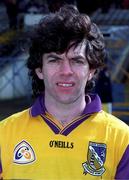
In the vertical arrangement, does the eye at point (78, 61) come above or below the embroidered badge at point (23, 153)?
above

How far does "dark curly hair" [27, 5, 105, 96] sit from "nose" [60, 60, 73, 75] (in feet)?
0.17

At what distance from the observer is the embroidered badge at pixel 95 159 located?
7.97ft

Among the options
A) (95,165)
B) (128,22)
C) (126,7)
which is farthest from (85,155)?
(126,7)

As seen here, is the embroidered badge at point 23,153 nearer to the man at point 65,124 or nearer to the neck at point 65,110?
the man at point 65,124

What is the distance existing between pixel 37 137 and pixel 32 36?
468 millimetres

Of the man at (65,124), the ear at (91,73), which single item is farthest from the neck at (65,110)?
the ear at (91,73)

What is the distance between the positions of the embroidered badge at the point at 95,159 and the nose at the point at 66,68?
0.30m

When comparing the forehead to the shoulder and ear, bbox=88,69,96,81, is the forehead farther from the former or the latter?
the shoulder

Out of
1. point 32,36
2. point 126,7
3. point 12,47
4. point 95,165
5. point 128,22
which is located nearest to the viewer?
point 95,165

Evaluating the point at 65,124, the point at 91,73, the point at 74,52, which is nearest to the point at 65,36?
the point at 74,52

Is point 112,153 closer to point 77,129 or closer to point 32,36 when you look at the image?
point 77,129

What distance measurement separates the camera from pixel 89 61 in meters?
2.57

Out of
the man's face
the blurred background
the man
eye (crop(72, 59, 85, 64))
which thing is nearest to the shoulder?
the man

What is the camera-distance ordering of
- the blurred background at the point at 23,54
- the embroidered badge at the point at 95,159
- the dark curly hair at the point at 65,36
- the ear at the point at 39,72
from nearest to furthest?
1. the embroidered badge at the point at 95,159
2. the dark curly hair at the point at 65,36
3. the ear at the point at 39,72
4. the blurred background at the point at 23,54
